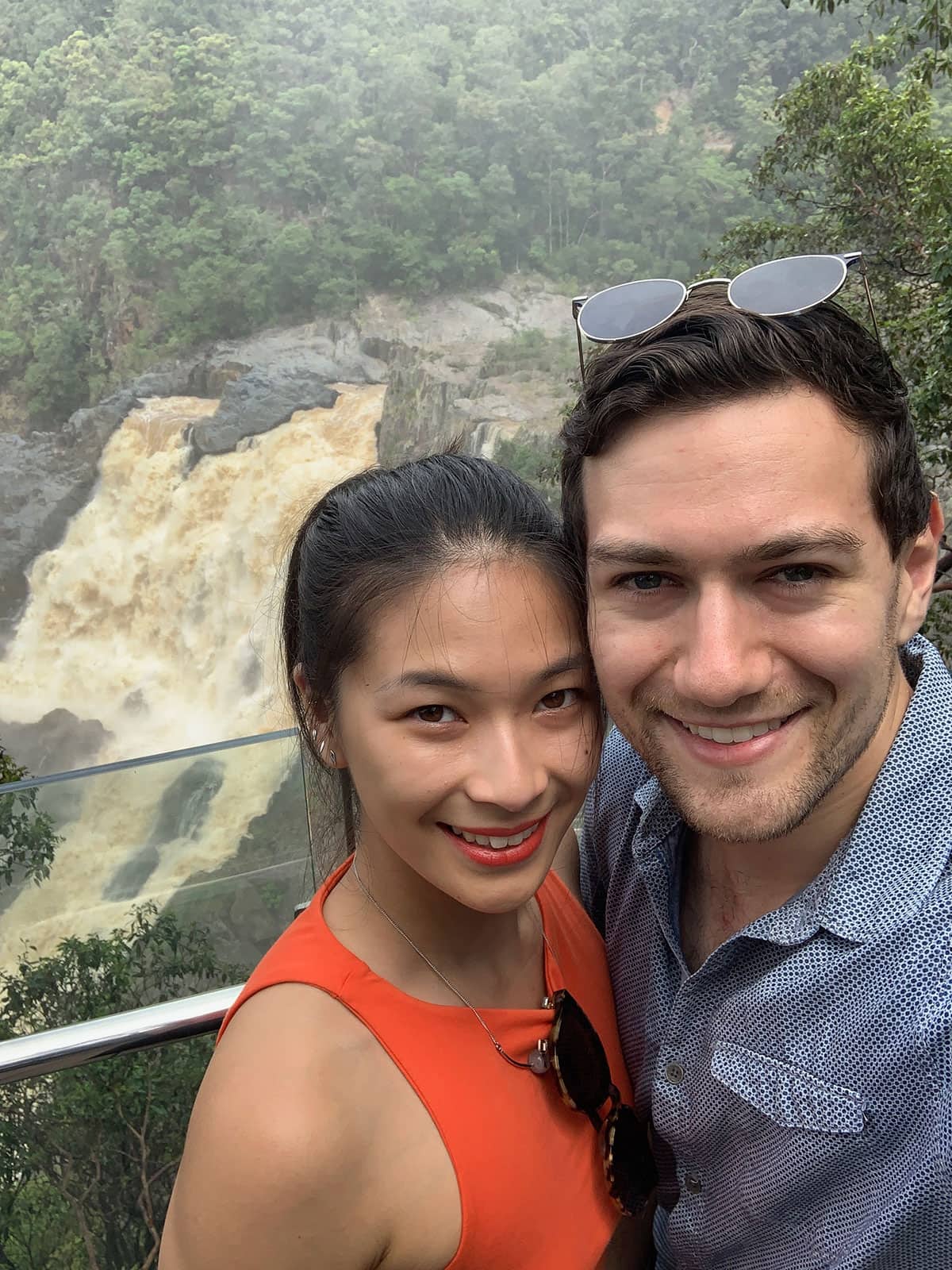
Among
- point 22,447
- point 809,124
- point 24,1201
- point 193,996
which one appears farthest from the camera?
point 22,447

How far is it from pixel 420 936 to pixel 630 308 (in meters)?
0.68

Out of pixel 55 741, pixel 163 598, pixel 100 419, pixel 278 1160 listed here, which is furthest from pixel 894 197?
pixel 100 419

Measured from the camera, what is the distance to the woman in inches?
32.0

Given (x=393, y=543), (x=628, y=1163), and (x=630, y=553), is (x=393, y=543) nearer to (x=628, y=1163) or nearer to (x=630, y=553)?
(x=630, y=553)

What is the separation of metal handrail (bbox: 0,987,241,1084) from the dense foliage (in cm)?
1742

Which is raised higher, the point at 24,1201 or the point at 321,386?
the point at 24,1201

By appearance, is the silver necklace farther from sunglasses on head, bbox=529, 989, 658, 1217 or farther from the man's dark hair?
the man's dark hair

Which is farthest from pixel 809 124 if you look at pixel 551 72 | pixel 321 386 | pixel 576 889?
pixel 551 72

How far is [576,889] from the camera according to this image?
1.34m

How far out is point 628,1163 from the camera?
1.03 m

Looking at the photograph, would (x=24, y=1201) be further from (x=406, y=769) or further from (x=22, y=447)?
(x=22, y=447)

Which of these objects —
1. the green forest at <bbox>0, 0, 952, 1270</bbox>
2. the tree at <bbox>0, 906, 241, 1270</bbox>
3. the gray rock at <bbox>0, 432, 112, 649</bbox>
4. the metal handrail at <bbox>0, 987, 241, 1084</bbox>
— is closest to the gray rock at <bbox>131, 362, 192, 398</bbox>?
the green forest at <bbox>0, 0, 952, 1270</bbox>

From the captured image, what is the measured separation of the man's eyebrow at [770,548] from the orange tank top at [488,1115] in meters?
0.44

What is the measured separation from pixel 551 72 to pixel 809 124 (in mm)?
15580
